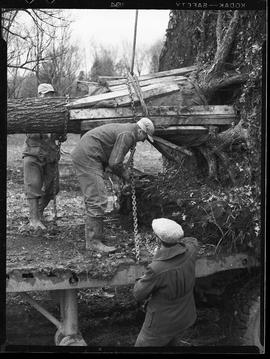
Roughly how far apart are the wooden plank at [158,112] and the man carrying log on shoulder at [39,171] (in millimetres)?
280

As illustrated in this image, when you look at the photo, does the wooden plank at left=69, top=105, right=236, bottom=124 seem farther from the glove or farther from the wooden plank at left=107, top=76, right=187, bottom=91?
the glove

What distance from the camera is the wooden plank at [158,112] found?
3.78 meters

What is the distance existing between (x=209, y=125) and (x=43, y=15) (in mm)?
1451

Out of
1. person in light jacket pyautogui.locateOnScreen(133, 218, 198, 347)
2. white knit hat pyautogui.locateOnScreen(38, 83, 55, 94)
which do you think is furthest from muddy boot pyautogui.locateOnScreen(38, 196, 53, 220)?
person in light jacket pyautogui.locateOnScreen(133, 218, 198, 347)

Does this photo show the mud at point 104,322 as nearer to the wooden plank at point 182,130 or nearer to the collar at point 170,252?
the collar at point 170,252

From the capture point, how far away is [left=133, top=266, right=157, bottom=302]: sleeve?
300 centimetres

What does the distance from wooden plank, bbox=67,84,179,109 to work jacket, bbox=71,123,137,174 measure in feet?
0.65

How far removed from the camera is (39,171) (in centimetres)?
411

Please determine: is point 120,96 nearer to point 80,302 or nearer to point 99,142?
point 99,142

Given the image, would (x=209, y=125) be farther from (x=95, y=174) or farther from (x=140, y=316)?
(x=140, y=316)

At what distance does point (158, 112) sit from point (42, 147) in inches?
34.7

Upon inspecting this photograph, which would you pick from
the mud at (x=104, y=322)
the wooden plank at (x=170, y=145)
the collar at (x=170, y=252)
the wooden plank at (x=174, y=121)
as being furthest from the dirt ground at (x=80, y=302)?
the collar at (x=170, y=252)

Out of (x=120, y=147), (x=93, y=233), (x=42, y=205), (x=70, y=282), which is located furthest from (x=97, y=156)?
(x=70, y=282)

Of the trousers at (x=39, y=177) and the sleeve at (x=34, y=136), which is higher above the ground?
the sleeve at (x=34, y=136)
